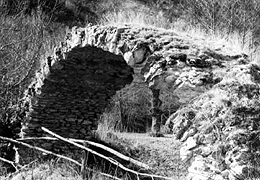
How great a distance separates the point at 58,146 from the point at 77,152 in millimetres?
577

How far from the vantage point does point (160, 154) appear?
10617 millimetres

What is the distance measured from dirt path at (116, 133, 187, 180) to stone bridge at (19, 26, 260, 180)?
10.8ft

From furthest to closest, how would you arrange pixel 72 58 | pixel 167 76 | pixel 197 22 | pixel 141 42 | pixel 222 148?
pixel 197 22 → pixel 72 58 → pixel 141 42 → pixel 167 76 → pixel 222 148

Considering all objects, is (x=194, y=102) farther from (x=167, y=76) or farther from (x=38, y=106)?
(x=38, y=106)

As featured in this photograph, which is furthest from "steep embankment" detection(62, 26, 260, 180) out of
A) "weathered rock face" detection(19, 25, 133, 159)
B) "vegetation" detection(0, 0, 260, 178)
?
"weathered rock face" detection(19, 25, 133, 159)

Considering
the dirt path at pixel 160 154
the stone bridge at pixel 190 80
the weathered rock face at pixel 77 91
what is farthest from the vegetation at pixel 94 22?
the dirt path at pixel 160 154

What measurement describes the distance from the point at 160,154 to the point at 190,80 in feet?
22.7

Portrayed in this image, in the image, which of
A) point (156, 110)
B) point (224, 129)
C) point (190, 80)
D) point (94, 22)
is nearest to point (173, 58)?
point (190, 80)

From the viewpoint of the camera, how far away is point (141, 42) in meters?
4.78

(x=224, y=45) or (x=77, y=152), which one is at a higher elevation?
(x=224, y=45)

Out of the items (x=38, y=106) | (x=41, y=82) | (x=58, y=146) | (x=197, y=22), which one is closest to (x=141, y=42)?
(x=41, y=82)

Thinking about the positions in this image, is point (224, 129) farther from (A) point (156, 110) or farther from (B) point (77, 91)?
(A) point (156, 110)

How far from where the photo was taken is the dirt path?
31.4ft

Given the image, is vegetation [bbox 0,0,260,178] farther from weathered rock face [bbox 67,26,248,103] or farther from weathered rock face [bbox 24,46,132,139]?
weathered rock face [bbox 67,26,248,103]
